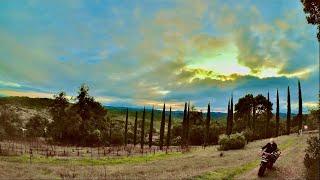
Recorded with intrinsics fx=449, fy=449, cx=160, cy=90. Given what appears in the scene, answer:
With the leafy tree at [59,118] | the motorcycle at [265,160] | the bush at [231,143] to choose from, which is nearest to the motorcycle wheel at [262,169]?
the motorcycle at [265,160]

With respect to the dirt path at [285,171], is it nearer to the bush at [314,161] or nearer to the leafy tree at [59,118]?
the bush at [314,161]

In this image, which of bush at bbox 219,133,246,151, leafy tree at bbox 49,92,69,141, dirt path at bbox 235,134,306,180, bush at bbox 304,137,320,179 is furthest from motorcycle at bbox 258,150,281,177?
leafy tree at bbox 49,92,69,141

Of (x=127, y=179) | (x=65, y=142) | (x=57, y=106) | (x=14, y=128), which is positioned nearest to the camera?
(x=127, y=179)

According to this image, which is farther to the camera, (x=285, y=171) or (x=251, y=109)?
(x=251, y=109)

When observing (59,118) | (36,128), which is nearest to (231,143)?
(59,118)

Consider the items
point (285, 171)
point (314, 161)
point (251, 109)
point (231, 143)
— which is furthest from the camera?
point (251, 109)

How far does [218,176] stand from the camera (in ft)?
102

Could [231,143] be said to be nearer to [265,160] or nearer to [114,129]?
[265,160]

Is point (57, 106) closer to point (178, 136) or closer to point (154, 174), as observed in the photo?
point (178, 136)

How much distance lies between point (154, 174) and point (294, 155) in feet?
53.2

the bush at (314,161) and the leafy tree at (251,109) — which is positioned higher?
the leafy tree at (251,109)

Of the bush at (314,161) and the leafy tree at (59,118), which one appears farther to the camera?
the leafy tree at (59,118)

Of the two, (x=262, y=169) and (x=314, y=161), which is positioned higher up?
(x=314, y=161)

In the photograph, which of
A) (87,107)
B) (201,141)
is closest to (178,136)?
(201,141)
